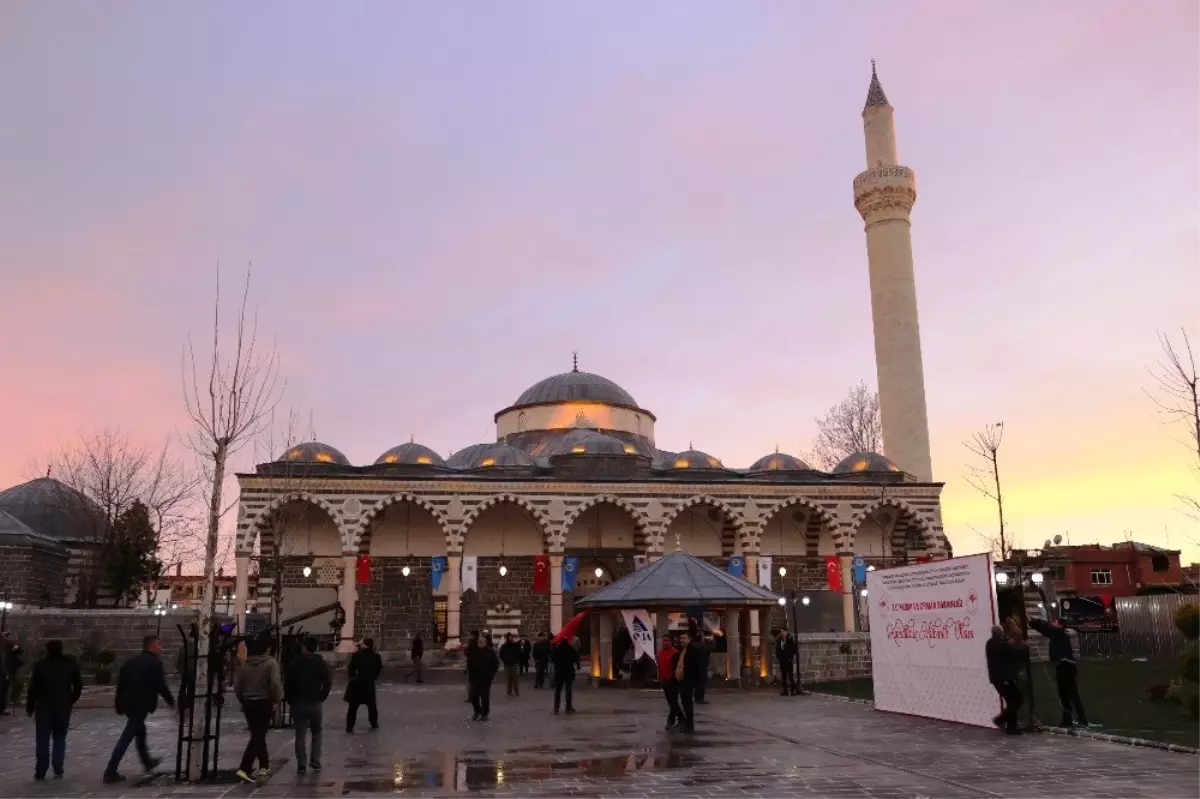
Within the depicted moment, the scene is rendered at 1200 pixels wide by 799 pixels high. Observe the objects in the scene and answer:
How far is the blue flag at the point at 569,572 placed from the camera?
29.7 metres

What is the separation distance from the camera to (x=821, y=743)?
999 centimetres

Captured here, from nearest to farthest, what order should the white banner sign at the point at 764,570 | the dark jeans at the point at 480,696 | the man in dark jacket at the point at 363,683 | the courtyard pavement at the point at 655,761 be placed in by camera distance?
the courtyard pavement at the point at 655,761 → the man in dark jacket at the point at 363,683 → the dark jeans at the point at 480,696 → the white banner sign at the point at 764,570

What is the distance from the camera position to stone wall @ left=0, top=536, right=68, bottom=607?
31297mm

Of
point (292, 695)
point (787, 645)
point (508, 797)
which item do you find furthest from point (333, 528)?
point (508, 797)

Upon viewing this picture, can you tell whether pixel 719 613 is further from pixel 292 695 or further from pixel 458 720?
pixel 292 695

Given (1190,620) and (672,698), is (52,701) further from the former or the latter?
(1190,620)

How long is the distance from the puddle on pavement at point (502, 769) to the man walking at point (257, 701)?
2.88 ft

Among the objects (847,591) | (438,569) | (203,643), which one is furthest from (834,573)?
(203,643)

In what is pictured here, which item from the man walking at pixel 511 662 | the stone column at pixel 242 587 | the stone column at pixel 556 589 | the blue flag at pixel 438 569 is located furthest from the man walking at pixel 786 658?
the stone column at pixel 242 587

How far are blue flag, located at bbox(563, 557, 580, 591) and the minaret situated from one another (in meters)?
15.0

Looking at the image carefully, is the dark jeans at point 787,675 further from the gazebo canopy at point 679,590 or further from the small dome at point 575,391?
the small dome at point 575,391

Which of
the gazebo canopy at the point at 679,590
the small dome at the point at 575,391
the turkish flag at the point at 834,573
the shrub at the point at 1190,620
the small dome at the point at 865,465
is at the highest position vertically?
the small dome at the point at 575,391

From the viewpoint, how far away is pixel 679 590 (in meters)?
18.2

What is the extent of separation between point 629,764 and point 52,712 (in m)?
5.17
